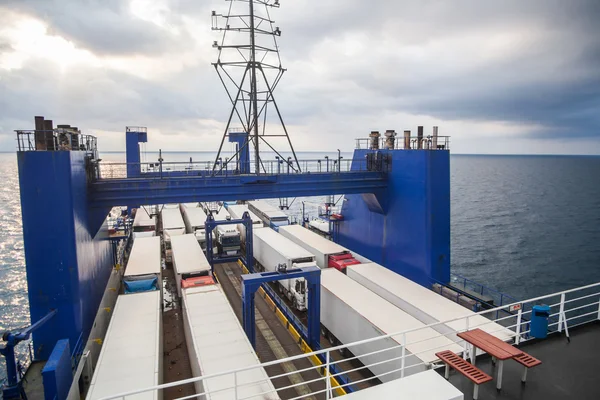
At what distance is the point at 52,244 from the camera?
15.0 metres

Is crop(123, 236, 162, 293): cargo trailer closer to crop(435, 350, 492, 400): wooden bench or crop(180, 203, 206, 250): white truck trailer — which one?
crop(180, 203, 206, 250): white truck trailer

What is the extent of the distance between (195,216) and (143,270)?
1853cm

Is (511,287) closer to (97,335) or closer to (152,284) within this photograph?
(152,284)

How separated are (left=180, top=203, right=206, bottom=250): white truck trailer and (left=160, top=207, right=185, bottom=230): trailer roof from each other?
0.84 meters

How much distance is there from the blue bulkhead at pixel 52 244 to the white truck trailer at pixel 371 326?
10720mm

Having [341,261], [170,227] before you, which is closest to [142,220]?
[170,227]

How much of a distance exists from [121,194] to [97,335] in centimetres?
678

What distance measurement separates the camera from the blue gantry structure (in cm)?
1492

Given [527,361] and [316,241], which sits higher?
[527,361]

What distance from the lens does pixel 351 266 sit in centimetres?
2155

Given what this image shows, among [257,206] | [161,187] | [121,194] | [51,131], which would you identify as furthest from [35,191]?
[257,206]

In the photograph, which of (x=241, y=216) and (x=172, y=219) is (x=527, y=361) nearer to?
(x=241, y=216)

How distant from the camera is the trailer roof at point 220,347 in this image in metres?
11.1

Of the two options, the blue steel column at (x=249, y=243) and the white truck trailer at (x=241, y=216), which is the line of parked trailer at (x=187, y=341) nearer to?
the blue steel column at (x=249, y=243)
